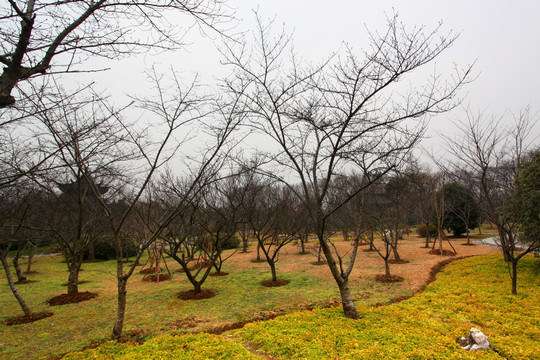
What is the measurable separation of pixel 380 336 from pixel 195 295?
478cm

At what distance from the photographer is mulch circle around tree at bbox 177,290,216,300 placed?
7082 mm

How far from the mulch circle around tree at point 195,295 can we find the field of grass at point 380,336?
2.67m

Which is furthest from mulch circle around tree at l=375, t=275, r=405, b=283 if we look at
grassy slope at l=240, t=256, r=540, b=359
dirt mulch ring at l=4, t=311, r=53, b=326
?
dirt mulch ring at l=4, t=311, r=53, b=326

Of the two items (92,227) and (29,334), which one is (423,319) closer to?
(29,334)

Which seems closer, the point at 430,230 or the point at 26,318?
the point at 26,318

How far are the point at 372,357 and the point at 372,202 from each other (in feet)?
35.3

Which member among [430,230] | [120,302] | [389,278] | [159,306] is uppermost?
[430,230]

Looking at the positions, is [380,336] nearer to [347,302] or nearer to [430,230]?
[347,302]

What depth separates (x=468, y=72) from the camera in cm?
353

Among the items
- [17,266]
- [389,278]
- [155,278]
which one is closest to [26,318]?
[155,278]

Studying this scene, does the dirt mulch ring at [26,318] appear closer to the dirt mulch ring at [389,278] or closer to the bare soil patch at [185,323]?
the bare soil patch at [185,323]

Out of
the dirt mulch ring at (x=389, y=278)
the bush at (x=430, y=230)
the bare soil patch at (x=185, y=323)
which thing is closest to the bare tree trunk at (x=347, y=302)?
the bare soil patch at (x=185, y=323)

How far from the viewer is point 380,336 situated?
4059 mm

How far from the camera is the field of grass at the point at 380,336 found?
12.0 ft
